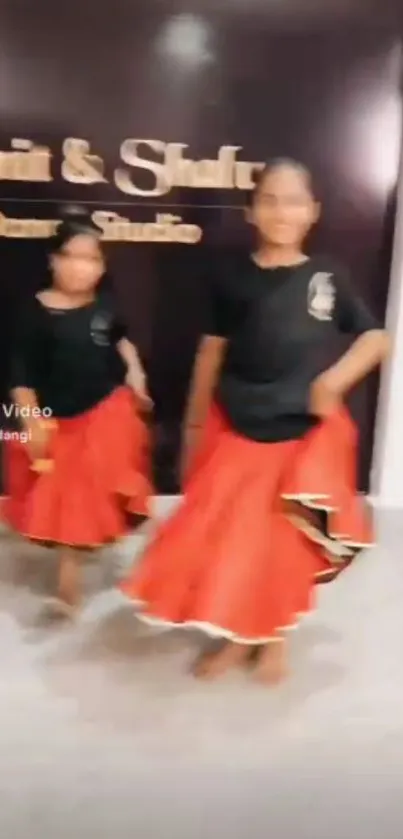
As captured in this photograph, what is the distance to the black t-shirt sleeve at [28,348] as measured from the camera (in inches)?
40.1

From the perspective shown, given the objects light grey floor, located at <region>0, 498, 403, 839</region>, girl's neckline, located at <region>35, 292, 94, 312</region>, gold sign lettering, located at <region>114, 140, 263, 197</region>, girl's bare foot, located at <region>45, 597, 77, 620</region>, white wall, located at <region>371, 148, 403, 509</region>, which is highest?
gold sign lettering, located at <region>114, 140, 263, 197</region>

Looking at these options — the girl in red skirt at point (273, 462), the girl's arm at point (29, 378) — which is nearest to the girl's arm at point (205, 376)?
the girl in red skirt at point (273, 462)

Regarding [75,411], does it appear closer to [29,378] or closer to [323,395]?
[29,378]

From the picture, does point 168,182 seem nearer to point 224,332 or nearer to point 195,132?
point 195,132

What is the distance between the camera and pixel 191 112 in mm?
1230

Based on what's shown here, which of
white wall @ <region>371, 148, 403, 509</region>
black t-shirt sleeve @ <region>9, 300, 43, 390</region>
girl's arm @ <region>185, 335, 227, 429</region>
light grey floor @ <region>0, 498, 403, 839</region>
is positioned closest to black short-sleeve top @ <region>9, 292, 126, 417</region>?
black t-shirt sleeve @ <region>9, 300, 43, 390</region>

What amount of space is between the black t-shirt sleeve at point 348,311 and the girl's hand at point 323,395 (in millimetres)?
48

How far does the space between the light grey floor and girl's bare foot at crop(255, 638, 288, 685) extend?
0.5 inches

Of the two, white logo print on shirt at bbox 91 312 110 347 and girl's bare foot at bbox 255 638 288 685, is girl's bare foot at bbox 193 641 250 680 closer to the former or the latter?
girl's bare foot at bbox 255 638 288 685

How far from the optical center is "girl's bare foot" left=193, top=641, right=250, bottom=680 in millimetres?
968

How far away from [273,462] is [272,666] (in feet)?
0.63

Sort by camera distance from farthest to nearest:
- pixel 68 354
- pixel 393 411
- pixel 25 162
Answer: pixel 393 411, pixel 25 162, pixel 68 354

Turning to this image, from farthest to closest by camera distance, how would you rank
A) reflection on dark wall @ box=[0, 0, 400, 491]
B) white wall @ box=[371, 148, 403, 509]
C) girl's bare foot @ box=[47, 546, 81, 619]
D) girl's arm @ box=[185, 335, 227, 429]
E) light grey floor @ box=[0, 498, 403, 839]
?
1. white wall @ box=[371, 148, 403, 509]
2. reflection on dark wall @ box=[0, 0, 400, 491]
3. girl's bare foot @ box=[47, 546, 81, 619]
4. girl's arm @ box=[185, 335, 227, 429]
5. light grey floor @ box=[0, 498, 403, 839]

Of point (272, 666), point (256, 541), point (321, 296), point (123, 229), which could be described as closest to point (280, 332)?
point (321, 296)
